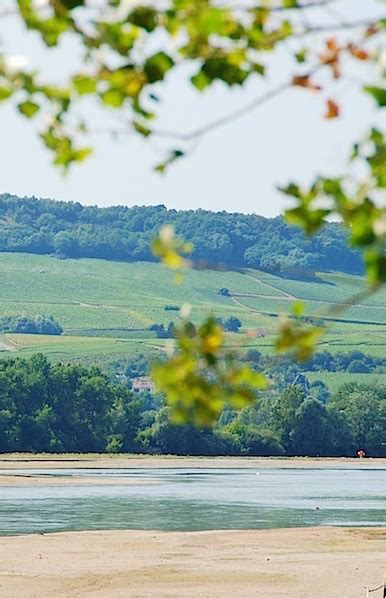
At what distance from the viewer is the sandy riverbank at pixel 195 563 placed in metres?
28.8

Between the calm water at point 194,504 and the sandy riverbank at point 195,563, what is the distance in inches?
165


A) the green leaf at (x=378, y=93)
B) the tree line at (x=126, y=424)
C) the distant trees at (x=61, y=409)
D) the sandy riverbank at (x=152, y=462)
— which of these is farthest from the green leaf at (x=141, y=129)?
the distant trees at (x=61, y=409)

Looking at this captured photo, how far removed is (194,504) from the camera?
60500 millimetres

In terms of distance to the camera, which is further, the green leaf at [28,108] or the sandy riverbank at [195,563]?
the sandy riverbank at [195,563]

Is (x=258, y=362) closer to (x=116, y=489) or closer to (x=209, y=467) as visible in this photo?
(x=116, y=489)

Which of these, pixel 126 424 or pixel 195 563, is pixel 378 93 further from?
pixel 126 424

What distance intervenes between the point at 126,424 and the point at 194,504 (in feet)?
245

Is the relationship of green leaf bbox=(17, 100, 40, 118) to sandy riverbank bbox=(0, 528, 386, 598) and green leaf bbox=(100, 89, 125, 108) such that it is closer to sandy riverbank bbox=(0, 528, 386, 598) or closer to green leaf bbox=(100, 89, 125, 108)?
green leaf bbox=(100, 89, 125, 108)

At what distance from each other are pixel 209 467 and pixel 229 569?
84130 millimetres

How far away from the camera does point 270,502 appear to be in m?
62.8

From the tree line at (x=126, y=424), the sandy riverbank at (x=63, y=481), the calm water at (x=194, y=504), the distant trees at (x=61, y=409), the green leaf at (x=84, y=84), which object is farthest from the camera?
the tree line at (x=126, y=424)

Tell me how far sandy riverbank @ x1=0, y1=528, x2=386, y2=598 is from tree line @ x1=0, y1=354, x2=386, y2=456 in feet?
273

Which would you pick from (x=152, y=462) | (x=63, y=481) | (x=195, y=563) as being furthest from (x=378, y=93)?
(x=152, y=462)

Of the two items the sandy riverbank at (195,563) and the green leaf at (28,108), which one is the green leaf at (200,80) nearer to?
the green leaf at (28,108)
